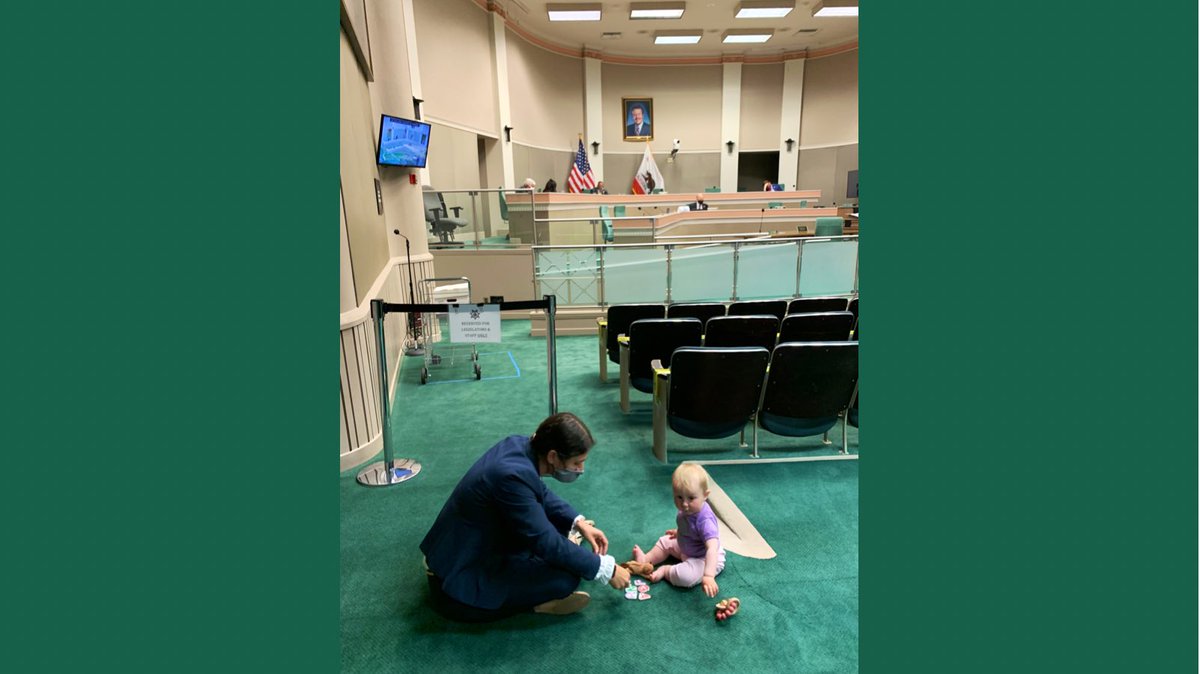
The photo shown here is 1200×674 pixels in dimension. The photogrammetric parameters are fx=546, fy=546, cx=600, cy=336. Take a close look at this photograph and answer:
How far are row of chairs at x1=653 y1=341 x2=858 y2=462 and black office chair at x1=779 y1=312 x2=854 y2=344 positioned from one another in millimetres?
852

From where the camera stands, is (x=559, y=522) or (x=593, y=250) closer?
(x=559, y=522)

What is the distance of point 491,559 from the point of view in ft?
6.75

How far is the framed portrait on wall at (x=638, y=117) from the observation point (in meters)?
19.0

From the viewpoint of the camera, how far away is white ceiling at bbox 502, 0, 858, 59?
49.8ft

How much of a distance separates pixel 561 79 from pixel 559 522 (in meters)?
18.1

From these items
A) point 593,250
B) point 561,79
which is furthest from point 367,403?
point 561,79

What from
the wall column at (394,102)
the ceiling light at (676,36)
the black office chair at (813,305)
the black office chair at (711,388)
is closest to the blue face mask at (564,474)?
the black office chair at (711,388)

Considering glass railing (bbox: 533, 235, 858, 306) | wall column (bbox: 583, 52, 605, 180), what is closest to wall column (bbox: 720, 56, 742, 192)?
wall column (bbox: 583, 52, 605, 180)

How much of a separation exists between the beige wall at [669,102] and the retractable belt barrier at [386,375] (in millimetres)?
17272

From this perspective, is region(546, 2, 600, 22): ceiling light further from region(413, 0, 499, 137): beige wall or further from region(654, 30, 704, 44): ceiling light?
region(654, 30, 704, 44): ceiling light

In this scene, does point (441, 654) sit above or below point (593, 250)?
below

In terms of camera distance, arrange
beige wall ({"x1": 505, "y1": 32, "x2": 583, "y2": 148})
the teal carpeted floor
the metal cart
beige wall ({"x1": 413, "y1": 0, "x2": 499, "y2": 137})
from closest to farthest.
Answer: the teal carpeted floor → the metal cart → beige wall ({"x1": 413, "y1": 0, "x2": 499, "y2": 137}) → beige wall ({"x1": 505, "y1": 32, "x2": 583, "y2": 148})

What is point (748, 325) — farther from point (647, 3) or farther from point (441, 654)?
point (647, 3)

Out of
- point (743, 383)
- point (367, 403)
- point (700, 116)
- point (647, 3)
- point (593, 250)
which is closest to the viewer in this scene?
point (743, 383)
